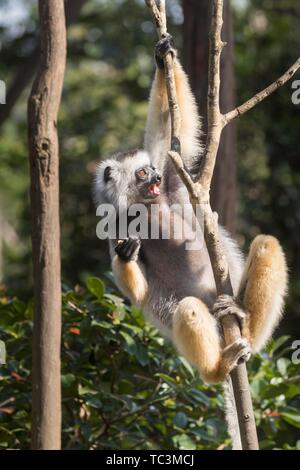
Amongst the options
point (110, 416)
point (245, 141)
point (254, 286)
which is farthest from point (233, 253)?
point (245, 141)

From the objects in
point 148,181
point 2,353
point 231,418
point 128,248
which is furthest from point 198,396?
point 148,181

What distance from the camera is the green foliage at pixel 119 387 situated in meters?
5.98

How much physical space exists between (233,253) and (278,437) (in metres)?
1.72

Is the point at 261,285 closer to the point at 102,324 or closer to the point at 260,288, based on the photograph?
the point at 260,288

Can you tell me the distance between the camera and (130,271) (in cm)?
579

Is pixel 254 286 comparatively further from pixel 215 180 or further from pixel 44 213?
pixel 215 180

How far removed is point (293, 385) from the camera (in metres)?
6.18

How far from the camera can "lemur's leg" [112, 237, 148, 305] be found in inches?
224

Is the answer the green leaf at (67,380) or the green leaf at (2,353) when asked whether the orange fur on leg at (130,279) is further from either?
the green leaf at (2,353)

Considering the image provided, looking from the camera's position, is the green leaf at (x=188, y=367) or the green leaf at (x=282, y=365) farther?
the green leaf at (x=282, y=365)

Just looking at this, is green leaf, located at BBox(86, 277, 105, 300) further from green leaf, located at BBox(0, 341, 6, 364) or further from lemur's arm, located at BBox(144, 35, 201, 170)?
lemur's arm, located at BBox(144, 35, 201, 170)
